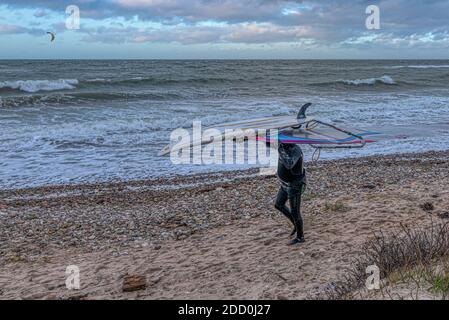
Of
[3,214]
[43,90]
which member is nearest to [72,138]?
[3,214]

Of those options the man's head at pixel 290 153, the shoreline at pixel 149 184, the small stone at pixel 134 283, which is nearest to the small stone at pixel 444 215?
the man's head at pixel 290 153

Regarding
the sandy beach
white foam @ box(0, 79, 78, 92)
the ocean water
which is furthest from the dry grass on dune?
white foam @ box(0, 79, 78, 92)

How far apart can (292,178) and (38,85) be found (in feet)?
103

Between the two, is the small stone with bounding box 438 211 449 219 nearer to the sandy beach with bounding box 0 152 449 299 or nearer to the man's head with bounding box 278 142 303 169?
the sandy beach with bounding box 0 152 449 299

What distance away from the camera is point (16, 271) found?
20.2 ft

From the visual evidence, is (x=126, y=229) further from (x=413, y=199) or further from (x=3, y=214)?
(x=413, y=199)

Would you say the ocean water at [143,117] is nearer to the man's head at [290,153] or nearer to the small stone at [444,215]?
the small stone at [444,215]

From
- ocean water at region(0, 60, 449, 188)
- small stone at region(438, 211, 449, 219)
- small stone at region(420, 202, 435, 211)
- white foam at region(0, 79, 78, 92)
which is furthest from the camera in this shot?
white foam at region(0, 79, 78, 92)

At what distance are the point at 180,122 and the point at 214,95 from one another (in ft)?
40.0

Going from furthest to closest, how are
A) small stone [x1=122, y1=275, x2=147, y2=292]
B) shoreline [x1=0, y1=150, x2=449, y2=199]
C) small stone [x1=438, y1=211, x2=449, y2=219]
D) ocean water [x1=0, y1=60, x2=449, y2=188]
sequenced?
ocean water [x1=0, y1=60, x2=449, y2=188]
shoreline [x1=0, y1=150, x2=449, y2=199]
small stone [x1=438, y1=211, x2=449, y2=219]
small stone [x1=122, y1=275, x2=147, y2=292]

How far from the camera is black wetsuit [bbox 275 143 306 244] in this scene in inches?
232

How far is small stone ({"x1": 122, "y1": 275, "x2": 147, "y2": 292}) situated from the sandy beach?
2 cm

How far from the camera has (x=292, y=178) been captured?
6.04 m

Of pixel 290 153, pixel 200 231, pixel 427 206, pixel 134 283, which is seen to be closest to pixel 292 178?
pixel 290 153
